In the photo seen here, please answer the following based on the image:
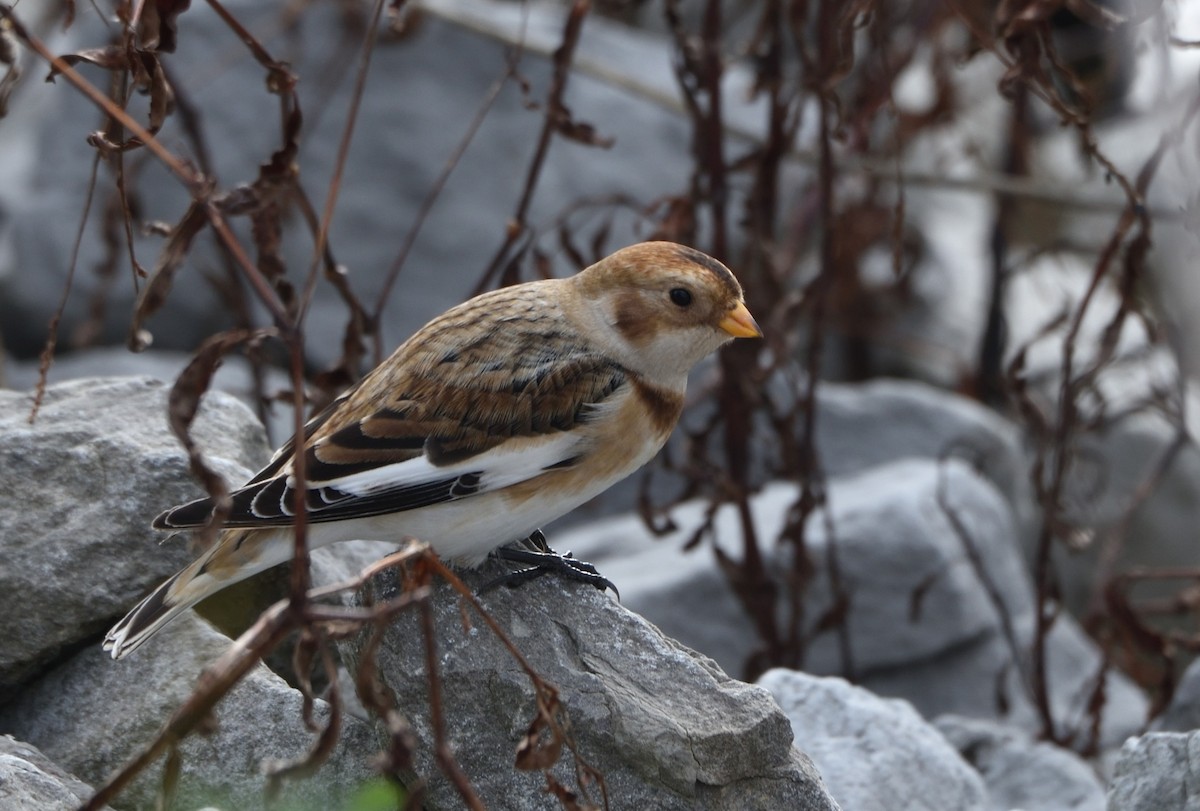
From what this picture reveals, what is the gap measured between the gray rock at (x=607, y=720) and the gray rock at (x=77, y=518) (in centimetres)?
52

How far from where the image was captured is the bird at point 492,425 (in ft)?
9.39

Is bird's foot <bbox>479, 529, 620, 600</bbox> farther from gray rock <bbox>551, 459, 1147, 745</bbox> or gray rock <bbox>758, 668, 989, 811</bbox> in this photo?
gray rock <bbox>551, 459, 1147, 745</bbox>

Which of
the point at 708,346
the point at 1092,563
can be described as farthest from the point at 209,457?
the point at 1092,563

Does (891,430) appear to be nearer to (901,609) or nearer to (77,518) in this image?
(901,609)

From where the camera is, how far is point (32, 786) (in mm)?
2477

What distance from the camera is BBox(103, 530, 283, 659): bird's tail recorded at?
276cm

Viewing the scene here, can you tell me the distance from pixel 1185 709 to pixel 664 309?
6.03 ft

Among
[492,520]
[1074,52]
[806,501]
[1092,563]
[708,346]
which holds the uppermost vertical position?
[1074,52]

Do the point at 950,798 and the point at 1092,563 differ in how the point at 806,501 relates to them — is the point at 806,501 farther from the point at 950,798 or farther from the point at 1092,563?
the point at 1092,563

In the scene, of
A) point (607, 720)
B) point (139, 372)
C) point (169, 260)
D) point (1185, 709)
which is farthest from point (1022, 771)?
point (139, 372)

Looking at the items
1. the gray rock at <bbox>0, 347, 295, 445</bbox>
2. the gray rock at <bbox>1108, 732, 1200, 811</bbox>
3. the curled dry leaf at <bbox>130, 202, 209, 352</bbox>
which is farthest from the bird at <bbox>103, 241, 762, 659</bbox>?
the gray rock at <bbox>0, 347, 295, 445</bbox>

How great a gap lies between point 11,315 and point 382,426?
150 inches

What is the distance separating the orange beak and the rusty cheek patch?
148mm

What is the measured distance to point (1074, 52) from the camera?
948 centimetres
